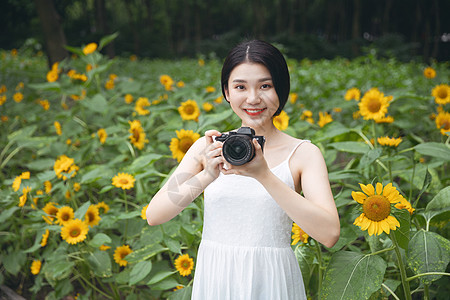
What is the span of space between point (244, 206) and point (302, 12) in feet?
83.9

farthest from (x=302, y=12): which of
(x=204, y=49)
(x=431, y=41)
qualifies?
(x=431, y=41)

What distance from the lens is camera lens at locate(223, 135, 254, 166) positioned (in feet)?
3.49

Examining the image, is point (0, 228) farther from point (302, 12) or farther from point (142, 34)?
point (302, 12)

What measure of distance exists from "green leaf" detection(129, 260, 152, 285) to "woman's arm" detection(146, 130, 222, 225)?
2.09 ft

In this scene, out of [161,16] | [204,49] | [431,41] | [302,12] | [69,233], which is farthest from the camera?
[161,16]

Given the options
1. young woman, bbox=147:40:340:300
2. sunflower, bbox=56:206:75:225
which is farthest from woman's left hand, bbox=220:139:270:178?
sunflower, bbox=56:206:75:225

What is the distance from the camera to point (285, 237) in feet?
4.37

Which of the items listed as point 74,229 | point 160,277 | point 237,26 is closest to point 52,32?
point 74,229

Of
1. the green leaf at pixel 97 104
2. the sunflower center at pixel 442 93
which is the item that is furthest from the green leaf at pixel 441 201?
the green leaf at pixel 97 104

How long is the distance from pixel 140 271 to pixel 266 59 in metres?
1.11

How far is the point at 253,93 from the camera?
1.28 metres

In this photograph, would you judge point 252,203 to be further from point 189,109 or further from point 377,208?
point 189,109

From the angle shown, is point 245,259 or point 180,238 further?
point 180,238

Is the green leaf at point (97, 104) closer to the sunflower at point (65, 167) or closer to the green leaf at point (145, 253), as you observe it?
the sunflower at point (65, 167)
